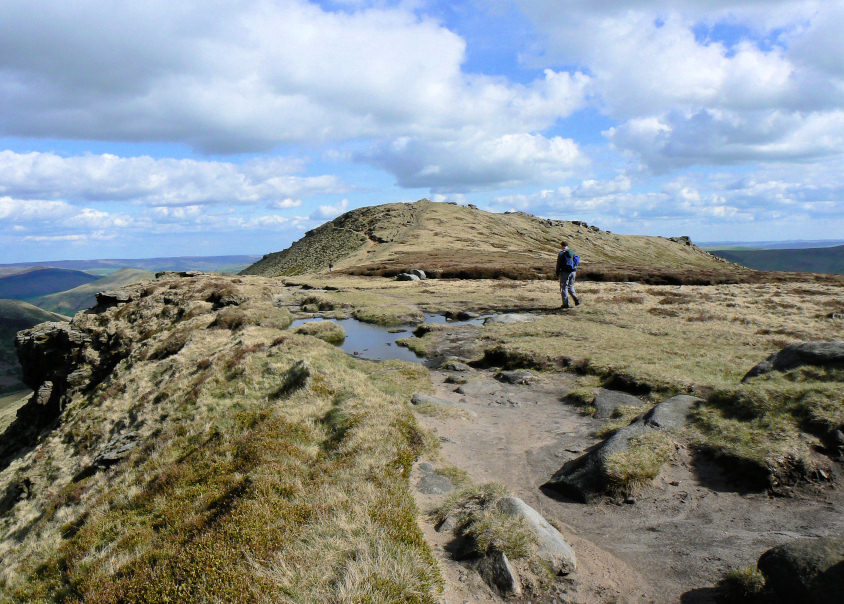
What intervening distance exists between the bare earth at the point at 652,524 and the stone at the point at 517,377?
7236 mm

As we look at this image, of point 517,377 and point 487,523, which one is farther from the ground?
point 487,523

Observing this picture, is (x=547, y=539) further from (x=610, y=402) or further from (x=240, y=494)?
(x=610, y=402)

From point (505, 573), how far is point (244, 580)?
4.36 metres

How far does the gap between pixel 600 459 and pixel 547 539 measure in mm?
3539

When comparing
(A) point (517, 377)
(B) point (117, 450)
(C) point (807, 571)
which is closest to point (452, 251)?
(A) point (517, 377)

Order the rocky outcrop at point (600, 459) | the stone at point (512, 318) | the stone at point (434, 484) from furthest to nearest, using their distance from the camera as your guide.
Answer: the stone at point (512, 318) → the stone at point (434, 484) → the rocky outcrop at point (600, 459)

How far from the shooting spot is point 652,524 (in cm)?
933

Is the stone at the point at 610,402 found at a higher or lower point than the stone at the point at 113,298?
lower

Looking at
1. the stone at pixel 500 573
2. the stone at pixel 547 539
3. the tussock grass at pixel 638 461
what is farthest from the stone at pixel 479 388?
the stone at pixel 500 573

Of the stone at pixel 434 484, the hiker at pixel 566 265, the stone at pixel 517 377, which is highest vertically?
the hiker at pixel 566 265

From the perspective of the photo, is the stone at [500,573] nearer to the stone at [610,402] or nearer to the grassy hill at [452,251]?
the stone at [610,402]

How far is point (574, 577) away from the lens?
7.86 metres

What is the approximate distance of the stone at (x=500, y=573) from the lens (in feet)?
24.3

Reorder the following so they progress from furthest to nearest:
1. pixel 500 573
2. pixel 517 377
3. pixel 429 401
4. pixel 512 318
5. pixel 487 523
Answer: pixel 512 318, pixel 517 377, pixel 429 401, pixel 487 523, pixel 500 573
